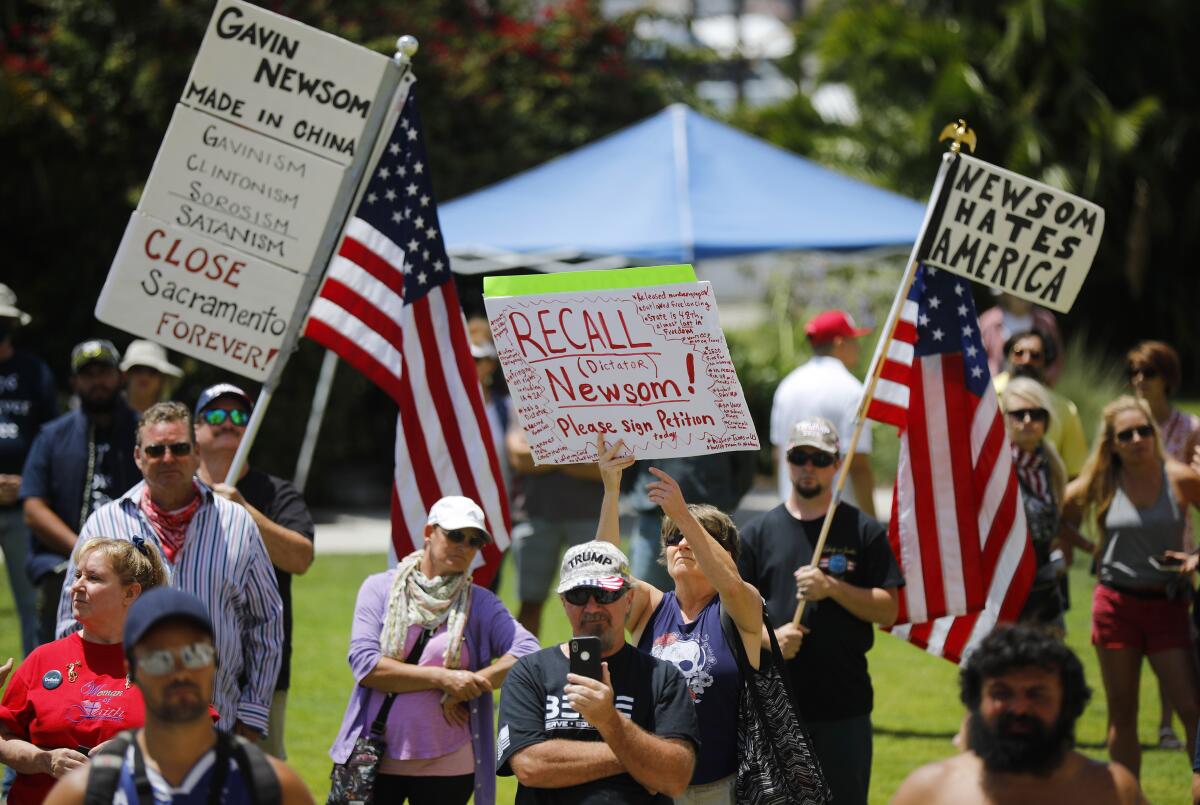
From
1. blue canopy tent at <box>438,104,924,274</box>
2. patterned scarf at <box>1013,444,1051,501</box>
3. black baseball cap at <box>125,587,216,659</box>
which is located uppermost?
blue canopy tent at <box>438,104,924,274</box>

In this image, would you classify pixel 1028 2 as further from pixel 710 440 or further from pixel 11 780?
pixel 11 780

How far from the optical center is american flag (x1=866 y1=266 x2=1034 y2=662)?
23.7ft

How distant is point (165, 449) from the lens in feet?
18.6

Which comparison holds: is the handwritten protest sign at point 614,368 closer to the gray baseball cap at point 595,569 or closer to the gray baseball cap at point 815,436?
the gray baseball cap at point 595,569

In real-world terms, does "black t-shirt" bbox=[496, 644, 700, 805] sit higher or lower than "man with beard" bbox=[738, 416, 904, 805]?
lower

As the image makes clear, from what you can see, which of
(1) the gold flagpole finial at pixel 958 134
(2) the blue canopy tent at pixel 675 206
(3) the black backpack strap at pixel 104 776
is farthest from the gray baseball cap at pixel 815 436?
(2) the blue canopy tent at pixel 675 206

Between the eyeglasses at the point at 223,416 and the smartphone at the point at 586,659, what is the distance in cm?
255

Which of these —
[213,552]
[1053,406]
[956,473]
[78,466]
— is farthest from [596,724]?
[1053,406]

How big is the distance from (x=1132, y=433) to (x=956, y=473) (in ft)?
3.76

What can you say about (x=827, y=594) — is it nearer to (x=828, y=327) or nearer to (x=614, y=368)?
(x=614, y=368)

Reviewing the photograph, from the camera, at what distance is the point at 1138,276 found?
2641 cm

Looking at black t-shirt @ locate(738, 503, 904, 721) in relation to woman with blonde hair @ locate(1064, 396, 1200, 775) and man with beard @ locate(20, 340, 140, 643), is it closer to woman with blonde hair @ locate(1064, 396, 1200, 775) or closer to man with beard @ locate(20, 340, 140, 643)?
woman with blonde hair @ locate(1064, 396, 1200, 775)

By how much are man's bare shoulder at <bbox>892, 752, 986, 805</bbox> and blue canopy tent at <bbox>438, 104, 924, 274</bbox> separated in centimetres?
964

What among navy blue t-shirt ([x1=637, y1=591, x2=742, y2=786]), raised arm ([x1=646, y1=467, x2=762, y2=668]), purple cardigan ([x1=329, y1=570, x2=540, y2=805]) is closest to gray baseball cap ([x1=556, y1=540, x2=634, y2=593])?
raised arm ([x1=646, y1=467, x2=762, y2=668])
